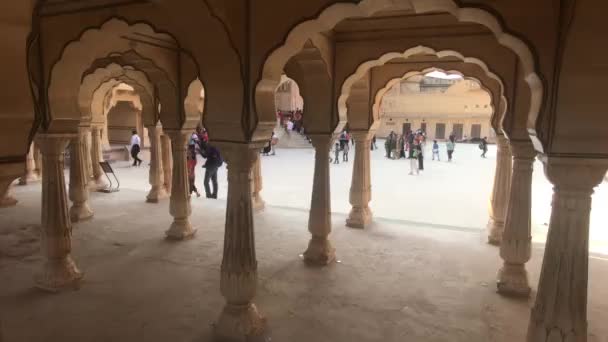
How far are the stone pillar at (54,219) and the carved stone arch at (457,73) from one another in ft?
14.6

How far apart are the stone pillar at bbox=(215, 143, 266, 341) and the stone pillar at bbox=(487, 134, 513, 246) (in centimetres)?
440

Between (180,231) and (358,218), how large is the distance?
2964mm

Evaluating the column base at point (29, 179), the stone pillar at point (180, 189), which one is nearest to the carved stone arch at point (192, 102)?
the stone pillar at point (180, 189)

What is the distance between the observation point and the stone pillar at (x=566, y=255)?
8.05 ft

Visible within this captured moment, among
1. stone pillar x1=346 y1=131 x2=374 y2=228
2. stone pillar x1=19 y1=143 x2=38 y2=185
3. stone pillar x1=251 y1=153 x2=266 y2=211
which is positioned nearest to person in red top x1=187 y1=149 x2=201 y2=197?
stone pillar x1=251 y1=153 x2=266 y2=211

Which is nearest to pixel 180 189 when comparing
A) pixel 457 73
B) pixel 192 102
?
pixel 192 102

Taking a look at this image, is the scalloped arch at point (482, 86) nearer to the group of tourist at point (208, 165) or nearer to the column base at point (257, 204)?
the column base at point (257, 204)

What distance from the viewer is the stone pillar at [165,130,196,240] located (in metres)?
6.27

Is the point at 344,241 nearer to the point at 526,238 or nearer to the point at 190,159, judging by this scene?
the point at 526,238

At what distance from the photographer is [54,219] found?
14.3ft

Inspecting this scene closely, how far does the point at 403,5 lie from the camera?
10.3ft

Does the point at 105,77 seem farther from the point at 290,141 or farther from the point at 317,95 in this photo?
the point at 290,141

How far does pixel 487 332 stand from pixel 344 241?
2882mm

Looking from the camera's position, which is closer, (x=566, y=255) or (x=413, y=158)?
(x=566, y=255)
